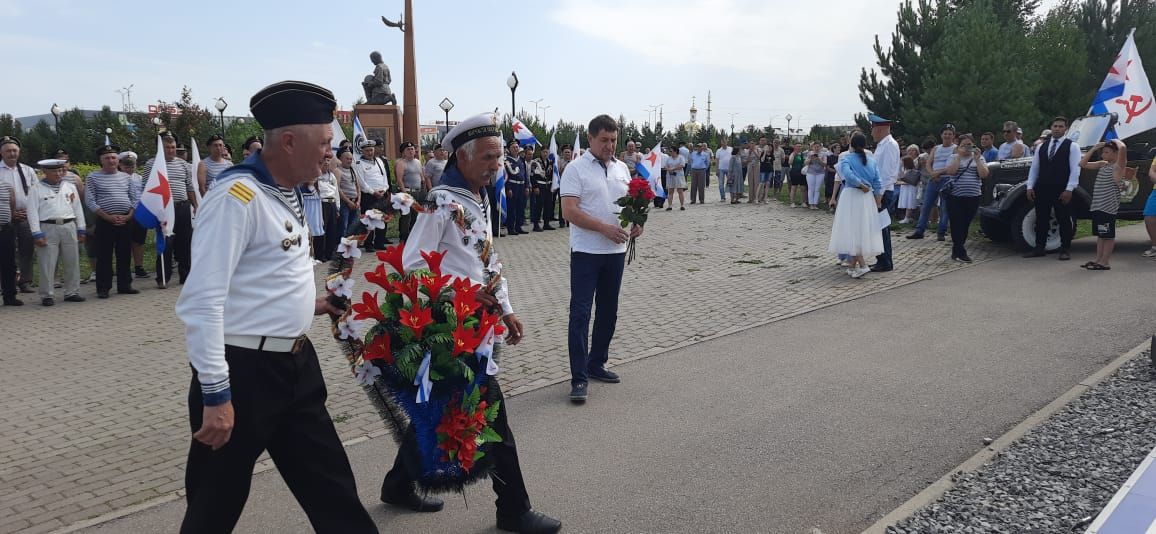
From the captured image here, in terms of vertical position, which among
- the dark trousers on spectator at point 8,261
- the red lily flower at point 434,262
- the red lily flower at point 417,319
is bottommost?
the dark trousers on spectator at point 8,261

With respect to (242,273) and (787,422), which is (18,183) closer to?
(242,273)

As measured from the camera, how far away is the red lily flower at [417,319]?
3.23m

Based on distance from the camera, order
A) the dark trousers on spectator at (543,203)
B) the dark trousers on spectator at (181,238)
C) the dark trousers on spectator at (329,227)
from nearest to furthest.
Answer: the dark trousers on spectator at (181,238) < the dark trousers on spectator at (329,227) < the dark trousers on spectator at (543,203)

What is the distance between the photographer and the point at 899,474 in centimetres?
425

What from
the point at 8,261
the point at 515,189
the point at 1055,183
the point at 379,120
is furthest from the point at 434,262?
the point at 379,120

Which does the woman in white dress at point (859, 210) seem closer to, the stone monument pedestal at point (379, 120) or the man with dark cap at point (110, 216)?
the man with dark cap at point (110, 216)

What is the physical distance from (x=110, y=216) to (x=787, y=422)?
985cm

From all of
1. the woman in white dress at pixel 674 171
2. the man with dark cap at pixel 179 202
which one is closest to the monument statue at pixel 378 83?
the woman in white dress at pixel 674 171

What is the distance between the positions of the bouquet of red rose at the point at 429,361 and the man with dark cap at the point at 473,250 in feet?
0.69

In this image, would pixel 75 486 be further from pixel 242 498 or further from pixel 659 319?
pixel 659 319

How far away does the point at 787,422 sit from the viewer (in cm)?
514

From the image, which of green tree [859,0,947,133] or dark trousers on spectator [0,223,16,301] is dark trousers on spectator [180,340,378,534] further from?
green tree [859,0,947,133]

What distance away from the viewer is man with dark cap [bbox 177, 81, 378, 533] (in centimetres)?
245

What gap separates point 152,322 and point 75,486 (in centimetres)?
509
